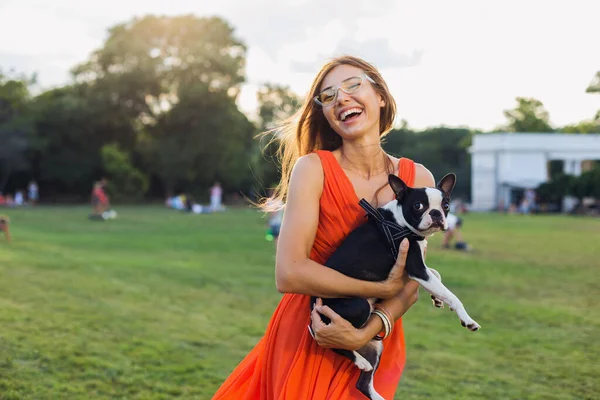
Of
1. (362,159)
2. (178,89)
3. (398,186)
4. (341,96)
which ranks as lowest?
(398,186)

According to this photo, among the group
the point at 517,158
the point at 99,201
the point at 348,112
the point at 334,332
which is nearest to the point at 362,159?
the point at 348,112

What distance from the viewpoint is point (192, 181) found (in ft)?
208

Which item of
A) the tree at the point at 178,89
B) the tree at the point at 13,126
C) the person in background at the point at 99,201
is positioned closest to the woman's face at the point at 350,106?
the person in background at the point at 99,201

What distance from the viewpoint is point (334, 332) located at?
2805mm

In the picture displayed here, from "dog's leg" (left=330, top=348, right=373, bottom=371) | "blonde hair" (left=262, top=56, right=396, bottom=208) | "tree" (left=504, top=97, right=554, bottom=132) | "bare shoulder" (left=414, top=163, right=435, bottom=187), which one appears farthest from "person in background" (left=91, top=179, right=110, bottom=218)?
"tree" (left=504, top=97, right=554, bottom=132)

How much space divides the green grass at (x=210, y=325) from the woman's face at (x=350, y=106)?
13.3 ft

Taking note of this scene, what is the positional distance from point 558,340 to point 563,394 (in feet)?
7.77

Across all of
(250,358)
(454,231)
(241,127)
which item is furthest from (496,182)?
(250,358)

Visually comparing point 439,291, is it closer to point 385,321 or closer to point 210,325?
point 385,321

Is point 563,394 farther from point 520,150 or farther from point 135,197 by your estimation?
point 520,150

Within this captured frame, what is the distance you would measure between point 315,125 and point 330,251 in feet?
2.26

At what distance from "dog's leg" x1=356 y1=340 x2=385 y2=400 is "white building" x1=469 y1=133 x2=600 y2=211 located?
239 feet

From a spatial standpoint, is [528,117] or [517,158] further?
[528,117]

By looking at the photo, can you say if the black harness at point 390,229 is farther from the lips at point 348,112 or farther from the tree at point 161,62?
the tree at point 161,62
